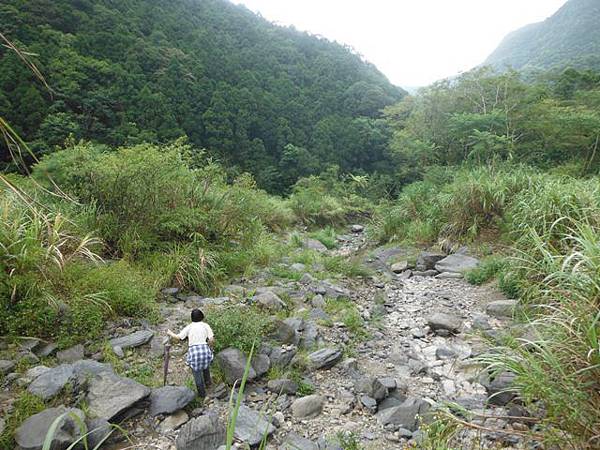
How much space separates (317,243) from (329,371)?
6.56 meters

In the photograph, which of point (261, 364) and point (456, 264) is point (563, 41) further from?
point (261, 364)

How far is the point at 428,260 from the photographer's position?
7004 mm

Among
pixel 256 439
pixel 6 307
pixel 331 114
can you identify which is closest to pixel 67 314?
pixel 6 307

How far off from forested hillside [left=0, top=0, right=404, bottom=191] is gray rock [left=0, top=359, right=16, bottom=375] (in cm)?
955

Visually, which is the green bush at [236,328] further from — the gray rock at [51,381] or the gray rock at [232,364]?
the gray rock at [51,381]

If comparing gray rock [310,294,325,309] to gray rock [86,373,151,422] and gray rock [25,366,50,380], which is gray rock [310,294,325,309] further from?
gray rock [25,366,50,380]

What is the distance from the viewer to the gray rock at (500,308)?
4.48m

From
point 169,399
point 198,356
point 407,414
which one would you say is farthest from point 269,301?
point 407,414

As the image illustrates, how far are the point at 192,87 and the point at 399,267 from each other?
17559 mm

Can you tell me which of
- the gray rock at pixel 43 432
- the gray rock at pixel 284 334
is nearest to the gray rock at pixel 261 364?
the gray rock at pixel 284 334

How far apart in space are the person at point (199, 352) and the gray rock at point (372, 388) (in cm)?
141

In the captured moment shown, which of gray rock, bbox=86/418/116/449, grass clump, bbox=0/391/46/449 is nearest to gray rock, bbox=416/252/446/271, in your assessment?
gray rock, bbox=86/418/116/449

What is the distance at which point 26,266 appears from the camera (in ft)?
11.7

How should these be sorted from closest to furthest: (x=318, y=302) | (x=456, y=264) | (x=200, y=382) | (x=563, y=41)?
1. (x=200, y=382)
2. (x=318, y=302)
3. (x=456, y=264)
4. (x=563, y=41)
